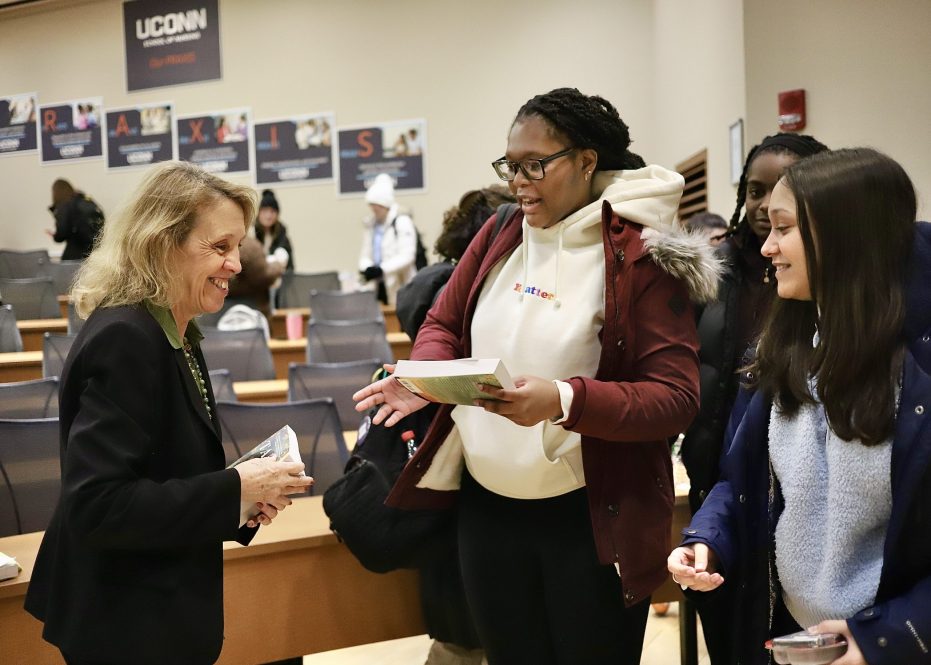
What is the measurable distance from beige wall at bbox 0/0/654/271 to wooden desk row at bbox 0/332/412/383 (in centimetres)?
444

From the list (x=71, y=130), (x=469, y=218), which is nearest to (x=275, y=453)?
(x=469, y=218)

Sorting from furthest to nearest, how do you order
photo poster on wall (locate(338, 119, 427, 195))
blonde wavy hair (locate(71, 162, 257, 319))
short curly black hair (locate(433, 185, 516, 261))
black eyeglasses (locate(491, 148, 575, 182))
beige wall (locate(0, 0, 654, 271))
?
photo poster on wall (locate(338, 119, 427, 195))
beige wall (locate(0, 0, 654, 271))
short curly black hair (locate(433, 185, 516, 261))
black eyeglasses (locate(491, 148, 575, 182))
blonde wavy hair (locate(71, 162, 257, 319))

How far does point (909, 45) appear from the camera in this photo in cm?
482

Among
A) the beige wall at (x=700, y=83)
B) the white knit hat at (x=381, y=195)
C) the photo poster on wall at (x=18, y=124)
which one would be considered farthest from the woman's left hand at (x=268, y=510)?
the photo poster on wall at (x=18, y=124)

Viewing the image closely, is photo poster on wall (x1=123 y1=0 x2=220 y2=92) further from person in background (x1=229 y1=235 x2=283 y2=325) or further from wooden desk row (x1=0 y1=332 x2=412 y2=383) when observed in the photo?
person in background (x1=229 y1=235 x2=283 y2=325)

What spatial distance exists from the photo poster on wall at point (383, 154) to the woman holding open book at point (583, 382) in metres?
9.30

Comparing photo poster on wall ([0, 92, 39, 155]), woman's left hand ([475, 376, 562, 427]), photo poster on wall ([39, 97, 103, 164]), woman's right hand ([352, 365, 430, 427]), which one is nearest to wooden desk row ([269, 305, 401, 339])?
photo poster on wall ([39, 97, 103, 164])

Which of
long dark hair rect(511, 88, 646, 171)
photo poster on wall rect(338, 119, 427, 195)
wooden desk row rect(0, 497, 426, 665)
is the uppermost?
photo poster on wall rect(338, 119, 427, 195)

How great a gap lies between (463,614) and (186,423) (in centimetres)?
105

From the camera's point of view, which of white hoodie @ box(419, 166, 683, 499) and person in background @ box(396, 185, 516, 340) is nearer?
white hoodie @ box(419, 166, 683, 499)

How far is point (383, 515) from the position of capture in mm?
2162

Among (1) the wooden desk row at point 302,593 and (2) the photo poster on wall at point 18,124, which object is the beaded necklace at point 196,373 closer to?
(1) the wooden desk row at point 302,593

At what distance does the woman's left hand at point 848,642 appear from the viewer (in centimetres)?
118

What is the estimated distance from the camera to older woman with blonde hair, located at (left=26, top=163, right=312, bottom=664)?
139 cm
